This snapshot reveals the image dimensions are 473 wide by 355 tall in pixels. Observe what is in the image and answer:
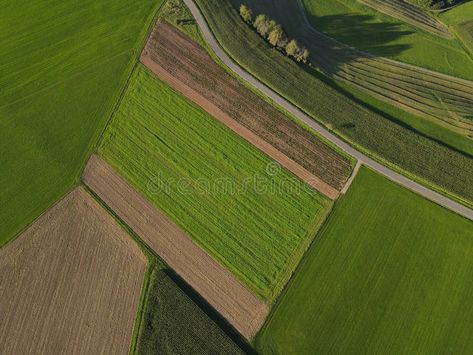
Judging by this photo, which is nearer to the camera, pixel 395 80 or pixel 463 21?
pixel 395 80

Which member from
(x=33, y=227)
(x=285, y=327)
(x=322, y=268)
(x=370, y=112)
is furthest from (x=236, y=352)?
(x=370, y=112)

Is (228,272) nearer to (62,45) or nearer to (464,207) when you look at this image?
Result: (464,207)

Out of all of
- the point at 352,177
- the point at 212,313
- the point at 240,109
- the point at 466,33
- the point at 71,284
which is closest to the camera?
the point at 212,313

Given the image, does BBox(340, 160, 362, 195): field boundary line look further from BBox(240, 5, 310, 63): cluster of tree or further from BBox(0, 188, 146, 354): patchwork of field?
BBox(0, 188, 146, 354): patchwork of field

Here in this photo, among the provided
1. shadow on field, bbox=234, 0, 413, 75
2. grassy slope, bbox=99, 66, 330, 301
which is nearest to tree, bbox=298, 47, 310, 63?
shadow on field, bbox=234, 0, 413, 75

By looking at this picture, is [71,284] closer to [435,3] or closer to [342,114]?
[342,114]

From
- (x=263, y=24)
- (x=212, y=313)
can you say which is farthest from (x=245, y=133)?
(x=212, y=313)

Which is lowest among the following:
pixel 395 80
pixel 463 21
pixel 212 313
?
pixel 212 313
